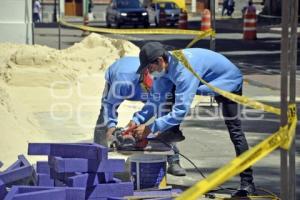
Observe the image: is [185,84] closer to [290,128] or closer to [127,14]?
[290,128]

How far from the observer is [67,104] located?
46.5 ft

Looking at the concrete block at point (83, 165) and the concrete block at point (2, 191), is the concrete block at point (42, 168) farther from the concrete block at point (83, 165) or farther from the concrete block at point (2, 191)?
the concrete block at point (2, 191)

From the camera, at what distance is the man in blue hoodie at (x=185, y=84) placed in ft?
25.3

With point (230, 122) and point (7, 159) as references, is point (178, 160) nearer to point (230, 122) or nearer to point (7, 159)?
point (230, 122)

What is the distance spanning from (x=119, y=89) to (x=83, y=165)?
1422 millimetres

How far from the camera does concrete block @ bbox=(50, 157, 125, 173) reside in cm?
718

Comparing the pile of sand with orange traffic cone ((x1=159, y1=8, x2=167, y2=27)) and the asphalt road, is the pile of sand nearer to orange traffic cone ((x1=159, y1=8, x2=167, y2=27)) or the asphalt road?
the asphalt road

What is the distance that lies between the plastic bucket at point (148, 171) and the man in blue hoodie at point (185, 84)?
274 millimetres

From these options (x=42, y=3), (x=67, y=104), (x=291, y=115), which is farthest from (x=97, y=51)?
(x=42, y=3)

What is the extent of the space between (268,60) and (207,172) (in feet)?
53.1

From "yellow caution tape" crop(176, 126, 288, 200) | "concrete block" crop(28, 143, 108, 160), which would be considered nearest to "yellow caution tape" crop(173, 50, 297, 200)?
"yellow caution tape" crop(176, 126, 288, 200)

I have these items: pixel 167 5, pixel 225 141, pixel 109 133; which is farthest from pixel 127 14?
pixel 109 133

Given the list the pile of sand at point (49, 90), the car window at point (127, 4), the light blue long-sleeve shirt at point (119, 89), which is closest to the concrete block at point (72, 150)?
the light blue long-sleeve shirt at point (119, 89)

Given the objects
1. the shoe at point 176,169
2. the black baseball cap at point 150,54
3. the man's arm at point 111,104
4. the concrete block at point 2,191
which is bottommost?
the shoe at point 176,169
